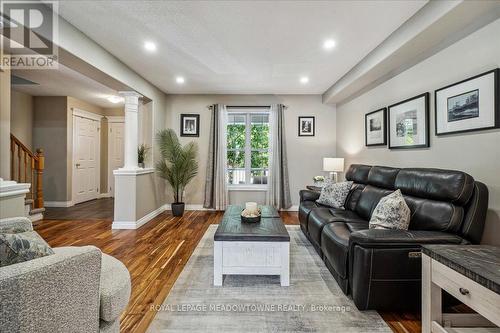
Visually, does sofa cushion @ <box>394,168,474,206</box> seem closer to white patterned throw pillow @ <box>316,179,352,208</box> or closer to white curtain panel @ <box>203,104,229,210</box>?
white patterned throw pillow @ <box>316,179,352,208</box>

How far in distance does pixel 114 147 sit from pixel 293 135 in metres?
5.00

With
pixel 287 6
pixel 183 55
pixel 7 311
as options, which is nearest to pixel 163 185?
pixel 183 55

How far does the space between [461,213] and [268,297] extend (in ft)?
5.51

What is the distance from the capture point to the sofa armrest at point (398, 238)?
70.2 inches

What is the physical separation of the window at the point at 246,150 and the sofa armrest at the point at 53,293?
14.3 feet

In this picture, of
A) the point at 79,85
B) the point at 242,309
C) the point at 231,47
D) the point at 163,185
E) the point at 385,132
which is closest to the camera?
the point at 242,309

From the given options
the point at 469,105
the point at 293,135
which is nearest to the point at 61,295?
the point at 469,105

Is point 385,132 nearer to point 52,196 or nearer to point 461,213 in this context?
point 461,213

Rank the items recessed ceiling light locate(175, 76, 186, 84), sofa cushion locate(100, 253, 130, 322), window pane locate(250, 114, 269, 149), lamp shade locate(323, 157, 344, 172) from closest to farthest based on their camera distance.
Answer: sofa cushion locate(100, 253, 130, 322) → recessed ceiling light locate(175, 76, 186, 84) → lamp shade locate(323, 157, 344, 172) → window pane locate(250, 114, 269, 149)

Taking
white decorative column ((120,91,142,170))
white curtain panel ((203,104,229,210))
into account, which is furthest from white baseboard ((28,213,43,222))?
white curtain panel ((203,104,229,210))

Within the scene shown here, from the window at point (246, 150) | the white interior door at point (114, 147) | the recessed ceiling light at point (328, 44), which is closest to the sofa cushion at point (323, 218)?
the recessed ceiling light at point (328, 44)

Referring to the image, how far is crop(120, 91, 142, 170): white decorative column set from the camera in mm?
4160

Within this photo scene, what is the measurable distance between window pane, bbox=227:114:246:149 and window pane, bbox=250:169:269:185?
0.64 m

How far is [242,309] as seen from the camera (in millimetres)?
1907
